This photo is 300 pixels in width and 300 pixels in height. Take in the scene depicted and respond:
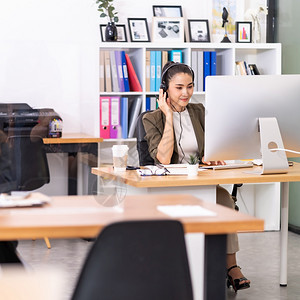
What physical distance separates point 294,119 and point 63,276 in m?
1.94

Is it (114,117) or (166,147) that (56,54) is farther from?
(166,147)

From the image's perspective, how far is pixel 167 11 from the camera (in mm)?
5238

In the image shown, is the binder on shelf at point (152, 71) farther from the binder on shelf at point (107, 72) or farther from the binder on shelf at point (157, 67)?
the binder on shelf at point (107, 72)


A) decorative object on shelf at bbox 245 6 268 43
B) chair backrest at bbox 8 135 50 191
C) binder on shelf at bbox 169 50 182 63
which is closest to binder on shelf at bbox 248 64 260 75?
decorative object on shelf at bbox 245 6 268 43

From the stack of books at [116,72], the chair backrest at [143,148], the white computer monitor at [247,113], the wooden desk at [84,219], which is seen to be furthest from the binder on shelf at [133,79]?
the wooden desk at [84,219]

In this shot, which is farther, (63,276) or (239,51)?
(239,51)

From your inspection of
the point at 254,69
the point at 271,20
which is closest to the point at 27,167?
the point at 254,69

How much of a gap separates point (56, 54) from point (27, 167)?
2937 millimetres

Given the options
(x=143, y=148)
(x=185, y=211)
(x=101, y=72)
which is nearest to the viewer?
(x=185, y=211)

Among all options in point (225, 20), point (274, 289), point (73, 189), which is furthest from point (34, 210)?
point (225, 20)

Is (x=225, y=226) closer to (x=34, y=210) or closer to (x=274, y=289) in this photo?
(x=34, y=210)

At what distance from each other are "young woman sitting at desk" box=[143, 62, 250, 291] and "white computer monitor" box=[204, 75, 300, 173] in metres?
0.35

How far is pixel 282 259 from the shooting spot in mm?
3492

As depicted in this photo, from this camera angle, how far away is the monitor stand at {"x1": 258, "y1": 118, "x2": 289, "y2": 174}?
315 cm
